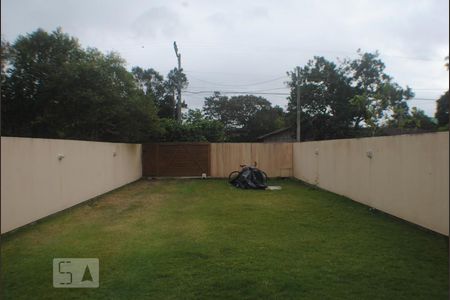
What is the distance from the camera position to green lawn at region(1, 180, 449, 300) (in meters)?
3.33

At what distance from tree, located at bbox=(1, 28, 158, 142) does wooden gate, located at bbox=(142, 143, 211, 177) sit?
5.03 feet

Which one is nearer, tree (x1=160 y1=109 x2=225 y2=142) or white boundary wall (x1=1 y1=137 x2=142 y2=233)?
white boundary wall (x1=1 y1=137 x2=142 y2=233)

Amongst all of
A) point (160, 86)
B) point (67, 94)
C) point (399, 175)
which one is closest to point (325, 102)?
point (160, 86)

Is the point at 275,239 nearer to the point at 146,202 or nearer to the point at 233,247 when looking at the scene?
the point at 233,247

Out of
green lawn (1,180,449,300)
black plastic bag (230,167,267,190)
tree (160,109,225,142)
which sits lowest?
green lawn (1,180,449,300)

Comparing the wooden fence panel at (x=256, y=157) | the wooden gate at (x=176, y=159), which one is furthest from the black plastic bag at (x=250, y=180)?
the wooden gate at (x=176, y=159)

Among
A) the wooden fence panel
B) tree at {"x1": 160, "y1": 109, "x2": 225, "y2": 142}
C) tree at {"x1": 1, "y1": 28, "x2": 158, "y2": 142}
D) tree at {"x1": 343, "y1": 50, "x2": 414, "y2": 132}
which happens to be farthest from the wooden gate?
tree at {"x1": 343, "y1": 50, "x2": 414, "y2": 132}

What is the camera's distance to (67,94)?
12984mm

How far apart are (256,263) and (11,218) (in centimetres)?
394

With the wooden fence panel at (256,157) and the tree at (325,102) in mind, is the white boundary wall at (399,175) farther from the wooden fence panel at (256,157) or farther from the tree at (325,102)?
the tree at (325,102)

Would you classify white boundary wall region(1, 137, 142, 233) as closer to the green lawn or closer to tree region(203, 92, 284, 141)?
the green lawn

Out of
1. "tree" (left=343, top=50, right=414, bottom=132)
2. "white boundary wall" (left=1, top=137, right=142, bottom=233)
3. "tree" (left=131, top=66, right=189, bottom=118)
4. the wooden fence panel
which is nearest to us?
"white boundary wall" (left=1, top=137, right=142, bottom=233)

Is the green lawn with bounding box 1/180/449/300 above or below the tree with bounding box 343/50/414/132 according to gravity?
below

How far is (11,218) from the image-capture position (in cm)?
559
